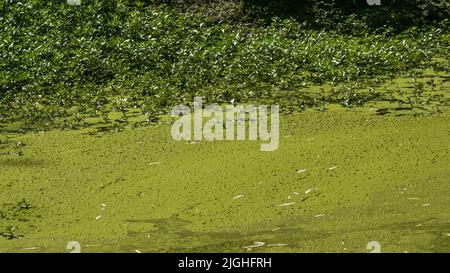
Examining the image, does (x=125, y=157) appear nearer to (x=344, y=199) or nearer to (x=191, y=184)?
(x=191, y=184)

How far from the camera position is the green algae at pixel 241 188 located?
4.86 m

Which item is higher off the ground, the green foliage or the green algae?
the green foliage

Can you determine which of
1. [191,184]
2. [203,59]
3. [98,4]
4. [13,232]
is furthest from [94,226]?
[98,4]

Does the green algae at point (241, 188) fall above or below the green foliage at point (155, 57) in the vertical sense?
below

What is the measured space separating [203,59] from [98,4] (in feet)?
6.85

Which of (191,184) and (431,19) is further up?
(431,19)

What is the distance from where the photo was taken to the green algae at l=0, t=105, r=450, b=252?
4855mm

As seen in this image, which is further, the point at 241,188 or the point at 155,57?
the point at 155,57

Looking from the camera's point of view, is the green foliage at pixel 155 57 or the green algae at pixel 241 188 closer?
the green algae at pixel 241 188

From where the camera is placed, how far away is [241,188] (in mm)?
5695

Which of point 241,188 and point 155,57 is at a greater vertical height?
point 155,57

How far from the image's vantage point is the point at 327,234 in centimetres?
483

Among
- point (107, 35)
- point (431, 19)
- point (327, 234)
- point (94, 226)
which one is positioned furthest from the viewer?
point (431, 19)

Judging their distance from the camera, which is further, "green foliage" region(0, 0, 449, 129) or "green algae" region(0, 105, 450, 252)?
"green foliage" region(0, 0, 449, 129)
